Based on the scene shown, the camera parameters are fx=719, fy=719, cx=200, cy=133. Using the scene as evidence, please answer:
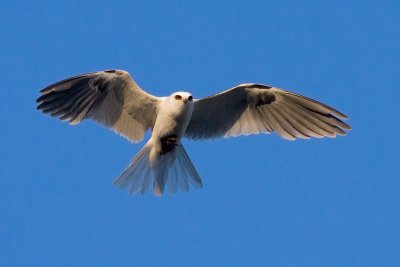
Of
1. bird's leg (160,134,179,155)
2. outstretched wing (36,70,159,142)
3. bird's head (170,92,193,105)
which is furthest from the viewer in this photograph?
outstretched wing (36,70,159,142)

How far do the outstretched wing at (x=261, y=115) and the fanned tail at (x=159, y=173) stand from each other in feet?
2.10

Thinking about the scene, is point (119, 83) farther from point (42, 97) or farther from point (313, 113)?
point (313, 113)

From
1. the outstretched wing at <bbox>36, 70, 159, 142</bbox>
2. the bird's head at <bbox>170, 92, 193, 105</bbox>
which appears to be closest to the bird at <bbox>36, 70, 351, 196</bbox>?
the outstretched wing at <bbox>36, 70, 159, 142</bbox>

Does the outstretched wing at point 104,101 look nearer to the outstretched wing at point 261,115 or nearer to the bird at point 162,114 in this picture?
the bird at point 162,114

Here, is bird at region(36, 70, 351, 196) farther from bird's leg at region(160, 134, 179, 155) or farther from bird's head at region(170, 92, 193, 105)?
bird's head at region(170, 92, 193, 105)

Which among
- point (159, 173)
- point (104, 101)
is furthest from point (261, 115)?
point (104, 101)

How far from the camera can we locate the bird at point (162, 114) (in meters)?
9.71

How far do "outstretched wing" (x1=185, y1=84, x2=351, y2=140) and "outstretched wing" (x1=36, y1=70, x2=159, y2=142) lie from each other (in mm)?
754

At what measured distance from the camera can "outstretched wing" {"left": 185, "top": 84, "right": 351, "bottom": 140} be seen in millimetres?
9844

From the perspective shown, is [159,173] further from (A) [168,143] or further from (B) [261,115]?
(B) [261,115]

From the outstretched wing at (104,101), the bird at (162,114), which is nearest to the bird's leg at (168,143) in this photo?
the bird at (162,114)

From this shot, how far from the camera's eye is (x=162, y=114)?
9.47 meters

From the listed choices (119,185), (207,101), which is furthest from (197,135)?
(119,185)

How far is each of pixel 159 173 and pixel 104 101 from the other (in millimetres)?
1246
